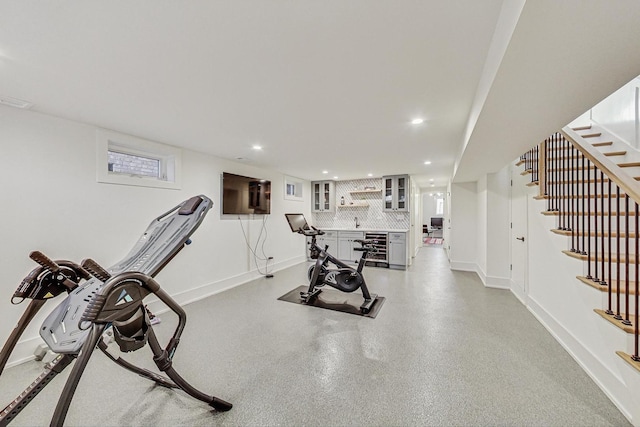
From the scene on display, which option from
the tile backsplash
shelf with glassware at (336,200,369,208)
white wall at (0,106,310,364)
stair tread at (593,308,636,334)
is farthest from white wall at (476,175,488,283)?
white wall at (0,106,310,364)

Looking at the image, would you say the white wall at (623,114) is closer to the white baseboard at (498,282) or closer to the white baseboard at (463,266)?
the white baseboard at (498,282)

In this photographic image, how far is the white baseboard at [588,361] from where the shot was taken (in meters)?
1.70

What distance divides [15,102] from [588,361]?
210 inches

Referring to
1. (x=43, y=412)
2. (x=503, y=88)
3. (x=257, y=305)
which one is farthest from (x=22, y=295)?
(x=503, y=88)

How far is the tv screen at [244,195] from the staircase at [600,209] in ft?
Answer: 14.2

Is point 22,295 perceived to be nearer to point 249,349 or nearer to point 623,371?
point 249,349

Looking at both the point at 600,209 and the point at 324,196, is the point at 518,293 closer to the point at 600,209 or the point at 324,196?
the point at 600,209

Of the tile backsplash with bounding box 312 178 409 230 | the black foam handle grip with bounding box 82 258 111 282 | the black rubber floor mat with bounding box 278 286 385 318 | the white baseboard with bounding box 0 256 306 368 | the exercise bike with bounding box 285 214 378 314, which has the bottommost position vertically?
the black rubber floor mat with bounding box 278 286 385 318

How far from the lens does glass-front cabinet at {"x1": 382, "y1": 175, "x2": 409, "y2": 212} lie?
20.1 feet

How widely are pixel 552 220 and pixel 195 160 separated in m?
4.73

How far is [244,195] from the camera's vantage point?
4637 mm

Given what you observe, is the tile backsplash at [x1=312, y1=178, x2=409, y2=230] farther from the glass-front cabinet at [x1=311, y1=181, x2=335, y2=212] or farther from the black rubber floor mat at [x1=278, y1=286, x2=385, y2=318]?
the black rubber floor mat at [x1=278, y1=286, x2=385, y2=318]

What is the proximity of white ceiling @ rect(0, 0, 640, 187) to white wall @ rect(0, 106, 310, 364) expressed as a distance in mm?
268

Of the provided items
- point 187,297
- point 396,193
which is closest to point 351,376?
point 187,297
